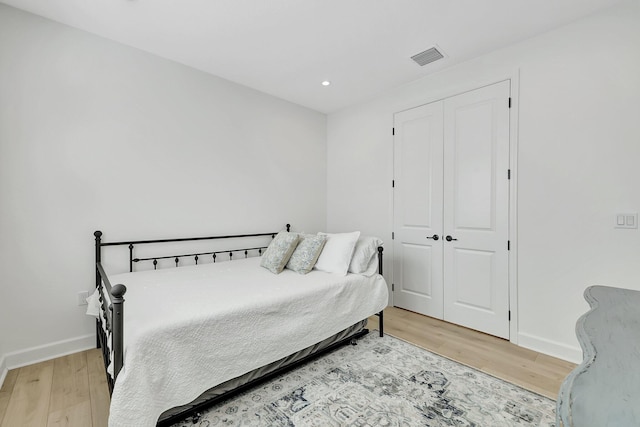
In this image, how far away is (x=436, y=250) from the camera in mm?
2982

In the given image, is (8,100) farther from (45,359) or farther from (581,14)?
(581,14)

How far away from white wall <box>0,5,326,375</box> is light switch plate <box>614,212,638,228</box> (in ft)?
10.5

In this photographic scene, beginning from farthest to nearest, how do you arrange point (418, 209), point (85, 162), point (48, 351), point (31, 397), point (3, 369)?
point (418, 209)
point (85, 162)
point (48, 351)
point (3, 369)
point (31, 397)

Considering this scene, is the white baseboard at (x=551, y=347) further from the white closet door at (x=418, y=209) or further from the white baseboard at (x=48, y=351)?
the white baseboard at (x=48, y=351)

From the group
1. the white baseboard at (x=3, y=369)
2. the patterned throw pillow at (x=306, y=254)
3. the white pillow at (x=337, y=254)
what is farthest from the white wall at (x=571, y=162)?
the white baseboard at (x=3, y=369)

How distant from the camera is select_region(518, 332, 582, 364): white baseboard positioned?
2150 mm

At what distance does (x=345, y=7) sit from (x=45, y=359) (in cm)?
338

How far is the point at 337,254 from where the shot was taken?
2531mm

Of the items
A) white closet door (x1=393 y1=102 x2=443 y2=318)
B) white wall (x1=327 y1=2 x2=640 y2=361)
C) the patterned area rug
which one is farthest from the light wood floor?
white closet door (x1=393 y1=102 x2=443 y2=318)

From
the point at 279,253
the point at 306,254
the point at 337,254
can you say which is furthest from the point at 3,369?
the point at 337,254

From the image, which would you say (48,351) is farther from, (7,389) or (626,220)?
(626,220)

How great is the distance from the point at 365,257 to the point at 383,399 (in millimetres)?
1077

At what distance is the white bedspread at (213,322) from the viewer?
50.8 inches

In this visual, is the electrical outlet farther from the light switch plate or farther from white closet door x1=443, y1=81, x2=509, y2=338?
the light switch plate
